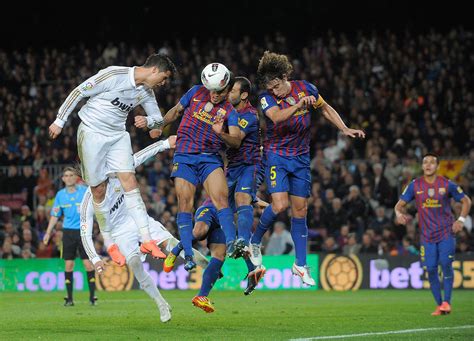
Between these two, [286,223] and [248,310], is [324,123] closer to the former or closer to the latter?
[286,223]

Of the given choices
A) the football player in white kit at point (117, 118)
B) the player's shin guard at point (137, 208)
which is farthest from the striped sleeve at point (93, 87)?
the player's shin guard at point (137, 208)

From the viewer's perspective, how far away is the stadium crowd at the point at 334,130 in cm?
2431

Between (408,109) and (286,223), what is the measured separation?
197 inches

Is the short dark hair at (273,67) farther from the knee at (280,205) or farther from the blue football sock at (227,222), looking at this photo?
the blue football sock at (227,222)

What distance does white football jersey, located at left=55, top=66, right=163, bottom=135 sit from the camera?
12.2 m

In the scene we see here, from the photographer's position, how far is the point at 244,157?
A: 529 inches

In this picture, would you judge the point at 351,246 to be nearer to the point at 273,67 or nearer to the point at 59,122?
the point at 273,67

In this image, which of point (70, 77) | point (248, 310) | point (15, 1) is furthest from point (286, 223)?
point (15, 1)

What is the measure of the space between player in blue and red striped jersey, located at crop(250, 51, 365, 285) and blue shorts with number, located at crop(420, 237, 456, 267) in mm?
3280

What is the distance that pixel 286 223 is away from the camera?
24969 millimetres

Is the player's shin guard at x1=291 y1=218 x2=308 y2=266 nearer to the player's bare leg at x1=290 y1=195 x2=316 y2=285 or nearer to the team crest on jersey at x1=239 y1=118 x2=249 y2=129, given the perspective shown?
the player's bare leg at x1=290 y1=195 x2=316 y2=285

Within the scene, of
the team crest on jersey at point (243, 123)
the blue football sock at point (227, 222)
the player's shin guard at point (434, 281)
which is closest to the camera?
the blue football sock at point (227, 222)

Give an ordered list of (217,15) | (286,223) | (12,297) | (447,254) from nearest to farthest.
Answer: (447,254), (12,297), (286,223), (217,15)

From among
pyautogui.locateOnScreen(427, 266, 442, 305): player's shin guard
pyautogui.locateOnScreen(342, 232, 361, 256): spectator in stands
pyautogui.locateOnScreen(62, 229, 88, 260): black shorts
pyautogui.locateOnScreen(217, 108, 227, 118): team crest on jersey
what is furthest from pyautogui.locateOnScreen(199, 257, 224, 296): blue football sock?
pyautogui.locateOnScreen(342, 232, 361, 256): spectator in stands
